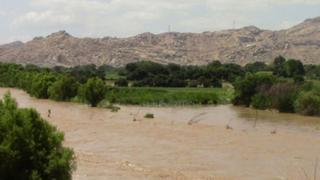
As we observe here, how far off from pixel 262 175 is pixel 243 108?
4512 cm

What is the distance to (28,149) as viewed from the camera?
11742mm

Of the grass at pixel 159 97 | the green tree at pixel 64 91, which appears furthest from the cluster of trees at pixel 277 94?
the green tree at pixel 64 91

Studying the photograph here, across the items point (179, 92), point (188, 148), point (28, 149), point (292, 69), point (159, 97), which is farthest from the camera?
point (292, 69)

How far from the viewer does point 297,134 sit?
39.9 m

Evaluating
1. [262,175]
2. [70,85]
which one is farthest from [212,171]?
[70,85]

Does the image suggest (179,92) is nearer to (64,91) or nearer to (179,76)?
(64,91)

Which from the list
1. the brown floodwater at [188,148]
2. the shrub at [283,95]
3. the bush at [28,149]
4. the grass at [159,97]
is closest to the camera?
the bush at [28,149]

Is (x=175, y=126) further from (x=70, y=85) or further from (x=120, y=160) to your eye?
(x=70, y=85)

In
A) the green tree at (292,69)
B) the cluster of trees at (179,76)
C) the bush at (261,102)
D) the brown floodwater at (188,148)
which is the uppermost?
the green tree at (292,69)

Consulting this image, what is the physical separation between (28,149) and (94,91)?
46.7 m

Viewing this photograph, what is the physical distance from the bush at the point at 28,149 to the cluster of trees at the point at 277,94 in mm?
48758

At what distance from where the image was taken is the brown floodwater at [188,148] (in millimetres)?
22844

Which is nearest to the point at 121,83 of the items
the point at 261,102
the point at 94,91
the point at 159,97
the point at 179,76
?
the point at 179,76

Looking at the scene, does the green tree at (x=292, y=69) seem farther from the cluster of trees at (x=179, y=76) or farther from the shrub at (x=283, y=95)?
the shrub at (x=283, y=95)
